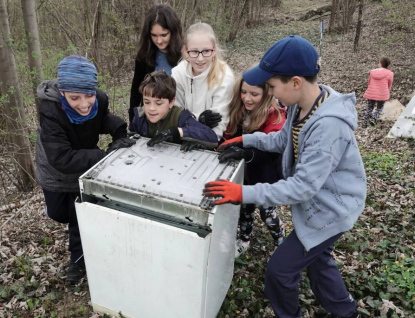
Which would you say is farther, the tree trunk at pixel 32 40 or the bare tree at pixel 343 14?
the bare tree at pixel 343 14

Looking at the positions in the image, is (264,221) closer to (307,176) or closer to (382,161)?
(307,176)

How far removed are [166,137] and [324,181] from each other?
3.86ft

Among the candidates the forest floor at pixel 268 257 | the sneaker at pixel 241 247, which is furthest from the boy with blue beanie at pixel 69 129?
the sneaker at pixel 241 247

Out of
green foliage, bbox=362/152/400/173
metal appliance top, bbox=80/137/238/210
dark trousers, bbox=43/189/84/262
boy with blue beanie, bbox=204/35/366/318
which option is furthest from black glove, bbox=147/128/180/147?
green foliage, bbox=362/152/400/173

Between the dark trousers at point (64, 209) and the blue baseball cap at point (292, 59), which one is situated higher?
the blue baseball cap at point (292, 59)

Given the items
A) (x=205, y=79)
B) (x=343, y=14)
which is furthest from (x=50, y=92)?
(x=343, y=14)

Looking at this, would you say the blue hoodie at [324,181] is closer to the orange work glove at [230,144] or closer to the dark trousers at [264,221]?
the orange work glove at [230,144]

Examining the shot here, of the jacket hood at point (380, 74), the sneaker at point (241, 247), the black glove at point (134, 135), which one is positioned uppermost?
the black glove at point (134, 135)

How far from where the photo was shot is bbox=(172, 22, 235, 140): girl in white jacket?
2703mm

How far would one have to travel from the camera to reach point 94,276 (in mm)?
2525

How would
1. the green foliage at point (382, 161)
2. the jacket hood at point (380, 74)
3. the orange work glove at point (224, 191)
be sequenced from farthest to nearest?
the jacket hood at point (380, 74) < the green foliage at point (382, 161) < the orange work glove at point (224, 191)

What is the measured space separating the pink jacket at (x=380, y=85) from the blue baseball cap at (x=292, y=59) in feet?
24.8

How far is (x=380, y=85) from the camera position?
8609mm

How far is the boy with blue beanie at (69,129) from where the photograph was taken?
2.36 m
